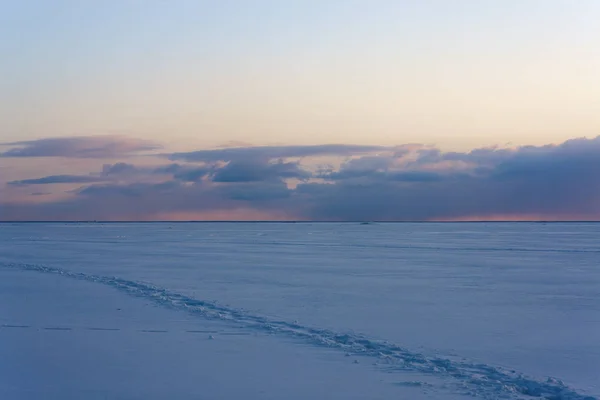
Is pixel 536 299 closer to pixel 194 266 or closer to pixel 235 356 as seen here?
pixel 235 356

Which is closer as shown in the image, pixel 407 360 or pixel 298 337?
pixel 407 360

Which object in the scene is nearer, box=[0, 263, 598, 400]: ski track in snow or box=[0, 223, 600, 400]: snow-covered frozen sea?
box=[0, 263, 598, 400]: ski track in snow

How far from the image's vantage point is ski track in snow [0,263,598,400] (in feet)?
25.6

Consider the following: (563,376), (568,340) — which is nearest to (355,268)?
(568,340)

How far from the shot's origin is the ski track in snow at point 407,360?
781cm

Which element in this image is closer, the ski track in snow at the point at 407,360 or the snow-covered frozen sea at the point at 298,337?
the ski track in snow at the point at 407,360

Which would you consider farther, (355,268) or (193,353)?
(355,268)

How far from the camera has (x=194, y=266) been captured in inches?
985

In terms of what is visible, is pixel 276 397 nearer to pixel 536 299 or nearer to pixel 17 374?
pixel 17 374

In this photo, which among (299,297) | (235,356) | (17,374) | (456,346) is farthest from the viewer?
(299,297)

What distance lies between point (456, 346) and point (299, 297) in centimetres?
594

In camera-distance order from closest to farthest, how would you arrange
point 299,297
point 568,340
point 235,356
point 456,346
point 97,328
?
point 235,356 → point 456,346 → point 568,340 → point 97,328 → point 299,297

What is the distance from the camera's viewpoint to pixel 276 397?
756 cm

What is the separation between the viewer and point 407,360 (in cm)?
928
